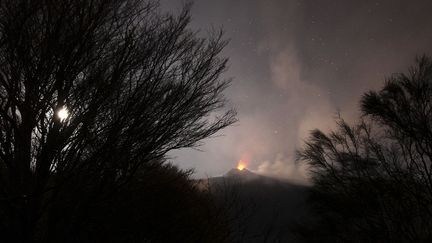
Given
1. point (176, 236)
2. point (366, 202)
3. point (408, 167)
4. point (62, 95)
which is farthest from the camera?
point (366, 202)

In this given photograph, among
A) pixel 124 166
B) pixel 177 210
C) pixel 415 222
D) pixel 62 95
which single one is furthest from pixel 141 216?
pixel 415 222

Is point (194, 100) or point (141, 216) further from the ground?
point (194, 100)

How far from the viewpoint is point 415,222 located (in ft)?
33.1

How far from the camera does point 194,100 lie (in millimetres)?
4332

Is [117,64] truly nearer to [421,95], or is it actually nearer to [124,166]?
[124,166]

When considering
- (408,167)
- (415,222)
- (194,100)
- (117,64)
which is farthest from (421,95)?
(117,64)

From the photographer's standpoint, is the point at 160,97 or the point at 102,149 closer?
the point at 102,149

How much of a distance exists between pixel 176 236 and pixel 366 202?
7.01m

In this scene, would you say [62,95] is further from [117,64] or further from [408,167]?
[408,167]

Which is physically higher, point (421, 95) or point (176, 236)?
point (421, 95)

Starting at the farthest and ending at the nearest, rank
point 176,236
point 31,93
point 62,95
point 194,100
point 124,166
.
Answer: point 176,236 → point 194,100 → point 124,166 → point 62,95 → point 31,93

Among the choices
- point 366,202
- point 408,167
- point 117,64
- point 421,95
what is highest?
point 421,95

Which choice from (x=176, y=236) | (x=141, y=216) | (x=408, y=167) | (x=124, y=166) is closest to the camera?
(x=124, y=166)

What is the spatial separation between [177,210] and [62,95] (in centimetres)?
674
